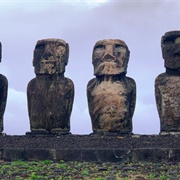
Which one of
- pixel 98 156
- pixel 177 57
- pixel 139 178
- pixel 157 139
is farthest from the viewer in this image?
pixel 177 57

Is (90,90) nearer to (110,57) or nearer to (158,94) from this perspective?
(110,57)

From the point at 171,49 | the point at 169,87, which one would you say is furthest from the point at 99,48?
the point at 169,87

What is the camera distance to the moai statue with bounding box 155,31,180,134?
15430mm

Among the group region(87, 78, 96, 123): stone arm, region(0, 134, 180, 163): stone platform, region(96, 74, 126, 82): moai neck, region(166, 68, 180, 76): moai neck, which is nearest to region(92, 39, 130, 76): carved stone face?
region(96, 74, 126, 82): moai neck

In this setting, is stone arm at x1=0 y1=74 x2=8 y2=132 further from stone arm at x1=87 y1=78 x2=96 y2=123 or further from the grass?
the grass

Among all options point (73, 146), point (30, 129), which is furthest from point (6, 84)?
point (73, 146)

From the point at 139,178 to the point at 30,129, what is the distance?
632 centimetres

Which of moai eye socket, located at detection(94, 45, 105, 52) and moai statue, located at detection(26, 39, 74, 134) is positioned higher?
moai eye socket, located at detection(94, 45, 105, 52)

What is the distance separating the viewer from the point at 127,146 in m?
12.8

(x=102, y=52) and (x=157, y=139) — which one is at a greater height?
(x=102, y=52)

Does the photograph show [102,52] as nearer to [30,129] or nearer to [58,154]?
[30,129]

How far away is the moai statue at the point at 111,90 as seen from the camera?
1551 centimetres

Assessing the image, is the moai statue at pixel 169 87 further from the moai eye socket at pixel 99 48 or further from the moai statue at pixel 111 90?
the moai eye socket at pixel 99 48

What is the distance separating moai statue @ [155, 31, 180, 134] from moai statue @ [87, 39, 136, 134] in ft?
2.54
